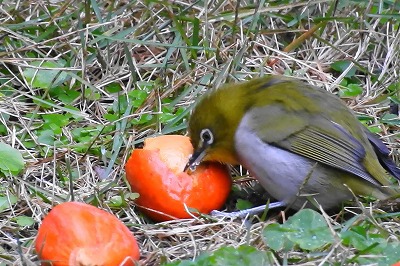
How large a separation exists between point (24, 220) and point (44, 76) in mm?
1486

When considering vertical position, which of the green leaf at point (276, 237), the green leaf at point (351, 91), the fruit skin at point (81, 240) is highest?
the fruit skin at point (81, 240)

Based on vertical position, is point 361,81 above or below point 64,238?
below

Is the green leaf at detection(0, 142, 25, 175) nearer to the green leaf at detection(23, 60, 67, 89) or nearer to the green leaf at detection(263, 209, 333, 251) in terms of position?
the green leaf at detection(23, 60, 67, 89)

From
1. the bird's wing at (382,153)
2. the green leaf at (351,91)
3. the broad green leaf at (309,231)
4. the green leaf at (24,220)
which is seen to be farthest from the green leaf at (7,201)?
the green leaf at (351,91)

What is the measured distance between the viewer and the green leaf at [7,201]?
15.2 ft

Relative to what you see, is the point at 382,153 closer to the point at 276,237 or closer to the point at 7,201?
the point at 276,237

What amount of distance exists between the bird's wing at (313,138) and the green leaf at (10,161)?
4.08 feet

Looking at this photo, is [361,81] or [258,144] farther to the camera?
[361,81]

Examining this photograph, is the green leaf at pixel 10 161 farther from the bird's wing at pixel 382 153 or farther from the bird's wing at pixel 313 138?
the bird's wing at pixel 382 153

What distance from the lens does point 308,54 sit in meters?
6.21

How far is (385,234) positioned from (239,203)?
2.75 feet

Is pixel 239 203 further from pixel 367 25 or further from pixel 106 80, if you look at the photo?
pixel 367 25

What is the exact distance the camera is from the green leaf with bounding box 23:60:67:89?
571cm

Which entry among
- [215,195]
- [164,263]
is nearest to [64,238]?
[164,263]
